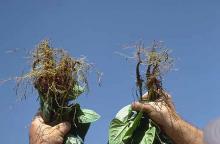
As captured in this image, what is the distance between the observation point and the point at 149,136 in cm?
292

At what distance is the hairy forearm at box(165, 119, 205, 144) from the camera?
296 centimetres

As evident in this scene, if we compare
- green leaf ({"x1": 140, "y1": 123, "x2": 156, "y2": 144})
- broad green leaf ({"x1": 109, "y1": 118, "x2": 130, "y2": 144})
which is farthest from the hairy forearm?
broad green leaf ({"x1": 109, "y1": 118, "x2": 130, "y2": 144})

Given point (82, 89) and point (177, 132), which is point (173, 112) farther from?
point (82, 89)

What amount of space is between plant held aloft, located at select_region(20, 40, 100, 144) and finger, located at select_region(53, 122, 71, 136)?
0.06 m

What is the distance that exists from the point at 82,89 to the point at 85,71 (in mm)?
137

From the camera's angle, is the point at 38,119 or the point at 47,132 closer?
the point at 47,132

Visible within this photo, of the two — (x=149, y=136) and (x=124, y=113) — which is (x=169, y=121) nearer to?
(x=149, y=136)

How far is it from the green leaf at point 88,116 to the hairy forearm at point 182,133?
0.54 m

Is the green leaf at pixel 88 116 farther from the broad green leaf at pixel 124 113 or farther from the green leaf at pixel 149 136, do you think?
the green leaf at pixel 149 136

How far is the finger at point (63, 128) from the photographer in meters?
3.00

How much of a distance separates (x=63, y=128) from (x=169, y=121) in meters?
0.72

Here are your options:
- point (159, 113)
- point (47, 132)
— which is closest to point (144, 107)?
point (159, 113)

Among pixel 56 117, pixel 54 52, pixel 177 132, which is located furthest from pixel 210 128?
pixel 54 52

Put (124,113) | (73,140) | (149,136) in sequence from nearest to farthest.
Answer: (149,136) < (73,140) < (124,113)
